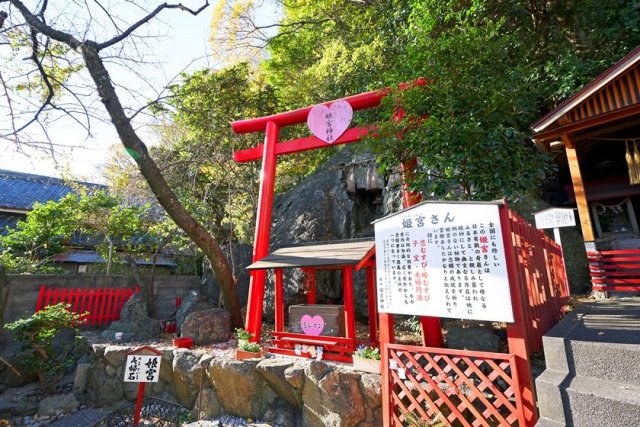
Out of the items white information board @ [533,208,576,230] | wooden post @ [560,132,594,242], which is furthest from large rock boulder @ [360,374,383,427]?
wooden post @ [560,132,594,242]

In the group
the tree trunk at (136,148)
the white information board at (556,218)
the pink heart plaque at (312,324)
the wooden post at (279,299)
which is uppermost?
the tree trunk at (136,148)

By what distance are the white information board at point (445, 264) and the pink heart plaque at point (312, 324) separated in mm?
2038

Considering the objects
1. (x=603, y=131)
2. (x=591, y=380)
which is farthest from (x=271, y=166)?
(x=603, y=131)

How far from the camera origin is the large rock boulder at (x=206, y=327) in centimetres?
687

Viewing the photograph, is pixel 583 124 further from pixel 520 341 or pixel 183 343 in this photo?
pixel 183 343

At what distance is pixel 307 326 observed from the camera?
19.9 ft

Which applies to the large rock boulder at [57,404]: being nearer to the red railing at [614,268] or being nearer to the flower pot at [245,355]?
the flower pot at [245,355]

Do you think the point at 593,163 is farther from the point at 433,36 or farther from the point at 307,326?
the point at 307,326

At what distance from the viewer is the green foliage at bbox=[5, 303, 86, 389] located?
256 inches

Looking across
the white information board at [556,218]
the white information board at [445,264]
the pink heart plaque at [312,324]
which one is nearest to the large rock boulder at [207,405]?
the pink heart plaque at [312,324]

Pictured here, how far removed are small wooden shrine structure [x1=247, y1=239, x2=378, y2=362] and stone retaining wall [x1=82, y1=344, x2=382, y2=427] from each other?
0.42 meters

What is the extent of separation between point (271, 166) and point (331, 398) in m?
5.20

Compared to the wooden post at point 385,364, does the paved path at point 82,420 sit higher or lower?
lower

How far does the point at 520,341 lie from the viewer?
311cm
